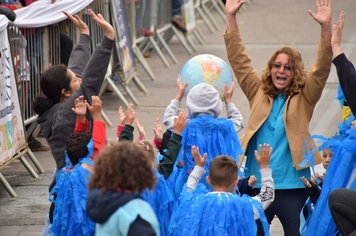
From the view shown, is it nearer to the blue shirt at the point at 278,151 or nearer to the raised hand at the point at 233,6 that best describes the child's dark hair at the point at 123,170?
the blue shirt at the point at 278,151

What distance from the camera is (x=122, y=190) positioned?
463 cm

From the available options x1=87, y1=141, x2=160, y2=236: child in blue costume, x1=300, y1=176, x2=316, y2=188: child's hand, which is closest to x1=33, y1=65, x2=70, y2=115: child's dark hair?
x1=300, y1=176, x2=316, y2=188: child's hand

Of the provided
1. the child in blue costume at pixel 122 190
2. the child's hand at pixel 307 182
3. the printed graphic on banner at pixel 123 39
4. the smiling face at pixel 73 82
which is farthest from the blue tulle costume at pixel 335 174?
the printed graphic on banner at pixel 123 39

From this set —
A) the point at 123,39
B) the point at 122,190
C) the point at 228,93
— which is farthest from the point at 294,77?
the point at 123,39

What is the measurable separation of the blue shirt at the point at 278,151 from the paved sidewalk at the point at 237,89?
1527 millimetres

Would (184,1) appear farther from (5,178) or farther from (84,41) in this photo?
(84,41)

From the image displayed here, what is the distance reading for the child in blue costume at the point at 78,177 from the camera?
629 centimetres

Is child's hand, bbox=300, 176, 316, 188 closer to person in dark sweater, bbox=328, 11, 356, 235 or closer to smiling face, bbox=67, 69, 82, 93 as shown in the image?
person in dark sweater, bbox=328, 11, 356, 235

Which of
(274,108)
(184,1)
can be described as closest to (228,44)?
(274,108)

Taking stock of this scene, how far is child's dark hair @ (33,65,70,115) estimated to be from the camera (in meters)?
6.96

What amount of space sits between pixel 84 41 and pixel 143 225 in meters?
3.34

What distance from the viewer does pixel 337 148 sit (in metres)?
6.27

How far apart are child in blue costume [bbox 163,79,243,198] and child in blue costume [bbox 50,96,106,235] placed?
55 centimetres

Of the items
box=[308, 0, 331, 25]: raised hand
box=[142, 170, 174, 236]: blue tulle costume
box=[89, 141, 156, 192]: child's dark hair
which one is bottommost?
box=[142, 170, 174, 236]: blue tulle costume
